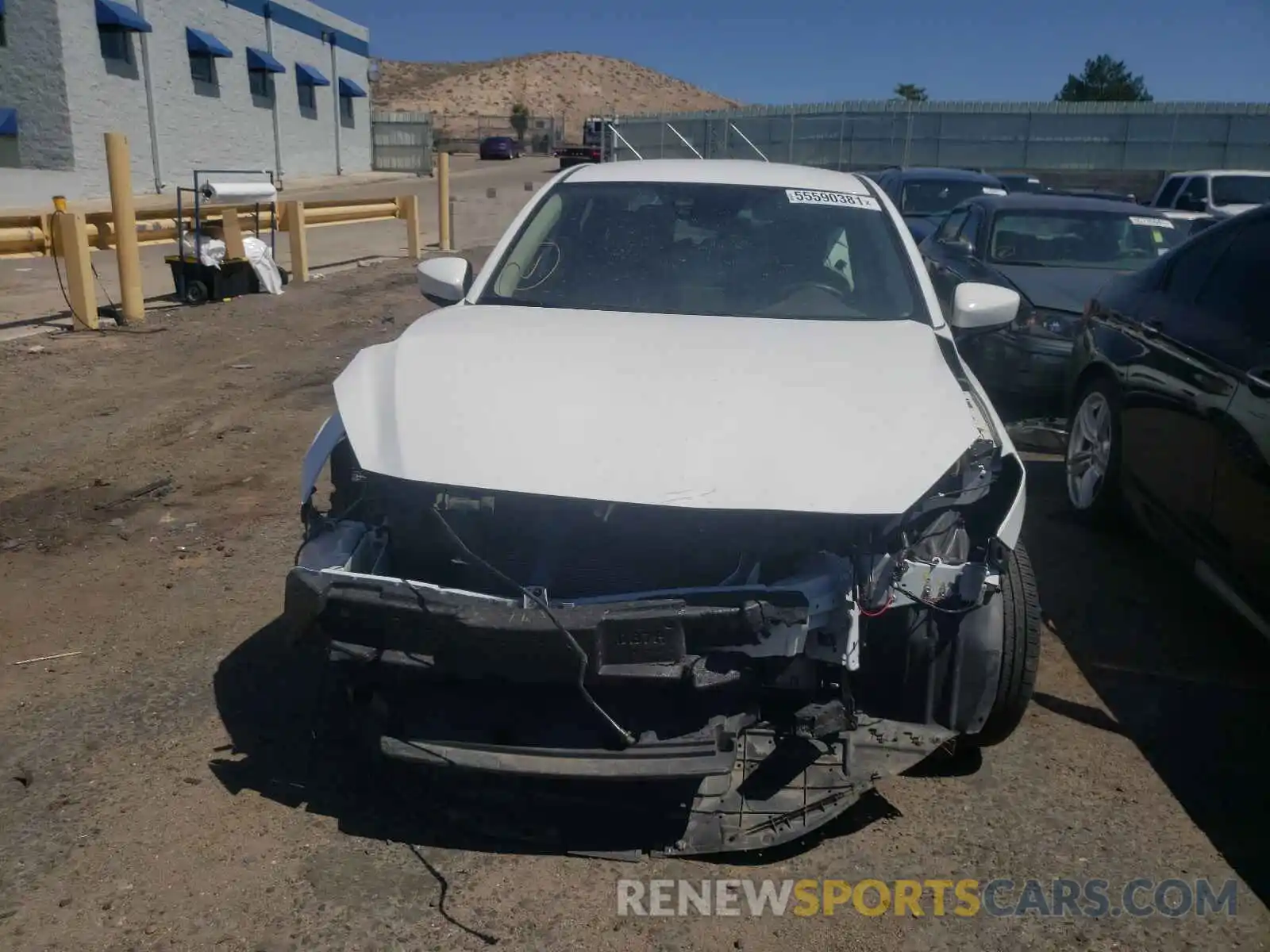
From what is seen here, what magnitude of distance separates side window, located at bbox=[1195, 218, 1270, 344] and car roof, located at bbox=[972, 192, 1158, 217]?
4.60 m

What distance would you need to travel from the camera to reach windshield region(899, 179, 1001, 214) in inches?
542

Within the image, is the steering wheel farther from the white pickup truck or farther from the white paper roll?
the white pickup truck

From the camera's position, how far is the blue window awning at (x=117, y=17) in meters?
27.3

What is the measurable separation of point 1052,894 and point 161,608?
11.1ft

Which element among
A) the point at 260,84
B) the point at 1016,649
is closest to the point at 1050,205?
the point at 1016,649

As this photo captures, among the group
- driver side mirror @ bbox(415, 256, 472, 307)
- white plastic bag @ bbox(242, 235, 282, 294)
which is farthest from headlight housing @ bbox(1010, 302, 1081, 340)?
white plastic bag @ bbox(242, 235, 282, 294)

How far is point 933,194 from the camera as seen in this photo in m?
13.9

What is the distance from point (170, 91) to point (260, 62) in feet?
17.7

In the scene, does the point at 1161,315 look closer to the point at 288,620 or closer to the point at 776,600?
the point at 776,600

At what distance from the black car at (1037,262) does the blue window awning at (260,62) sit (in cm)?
3239

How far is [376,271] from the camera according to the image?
571 inches

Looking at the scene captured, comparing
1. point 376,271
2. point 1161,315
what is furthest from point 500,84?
point 1161,315

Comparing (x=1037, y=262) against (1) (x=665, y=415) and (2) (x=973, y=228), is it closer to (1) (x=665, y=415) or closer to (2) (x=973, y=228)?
(2) (x=973, y=228)

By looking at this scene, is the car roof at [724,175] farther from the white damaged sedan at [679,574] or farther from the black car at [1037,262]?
the black car at [1037,262]
